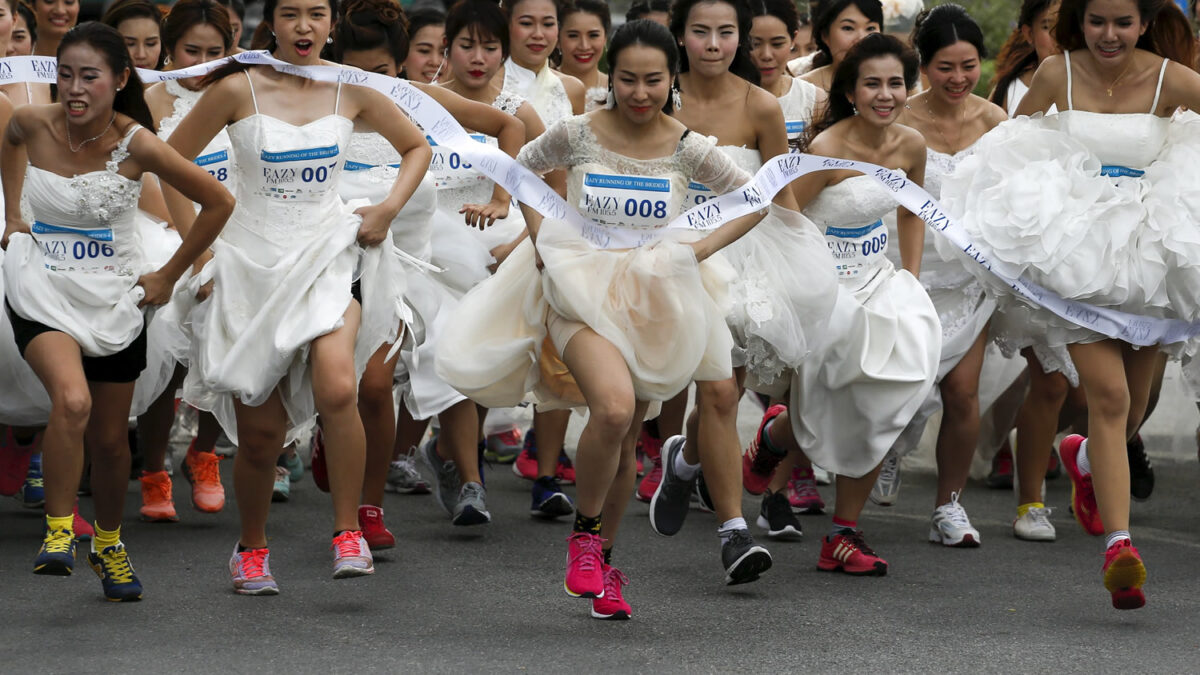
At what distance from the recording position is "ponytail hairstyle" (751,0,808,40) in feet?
29.6

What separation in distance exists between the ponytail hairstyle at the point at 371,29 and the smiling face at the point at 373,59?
0.04 feet

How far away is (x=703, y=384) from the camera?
6.73 m

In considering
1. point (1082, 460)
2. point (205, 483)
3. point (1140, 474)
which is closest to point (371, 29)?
point (205, 483)

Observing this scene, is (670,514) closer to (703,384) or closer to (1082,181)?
(703,384)

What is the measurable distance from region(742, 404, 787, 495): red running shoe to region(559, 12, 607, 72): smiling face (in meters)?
2.77

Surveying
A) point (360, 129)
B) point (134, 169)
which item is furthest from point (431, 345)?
point (134, 169)

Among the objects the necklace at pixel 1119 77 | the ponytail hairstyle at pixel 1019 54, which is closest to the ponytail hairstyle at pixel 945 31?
the ponytail hairstyle at pixel 1019 54

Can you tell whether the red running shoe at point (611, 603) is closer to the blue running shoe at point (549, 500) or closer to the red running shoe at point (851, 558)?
the red running shoe at point (851, 558)

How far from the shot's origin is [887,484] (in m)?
8.43

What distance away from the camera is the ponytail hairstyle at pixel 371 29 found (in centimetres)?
788

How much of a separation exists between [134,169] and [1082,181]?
141 inches

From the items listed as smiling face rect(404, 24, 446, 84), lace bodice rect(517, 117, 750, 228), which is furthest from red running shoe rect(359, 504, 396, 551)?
smiling face rect(404, 24, 446, 84)

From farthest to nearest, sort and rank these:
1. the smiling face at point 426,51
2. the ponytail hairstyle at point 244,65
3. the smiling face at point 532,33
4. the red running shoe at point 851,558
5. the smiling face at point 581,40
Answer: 1. the smiling face at point 581,40
2. the smiling face at point 426,51
3. the smiling face at point 532,33
4. the red running shoe at point 851,558
5. the ponytail hairstyle at point 244,65

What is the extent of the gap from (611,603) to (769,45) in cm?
372
